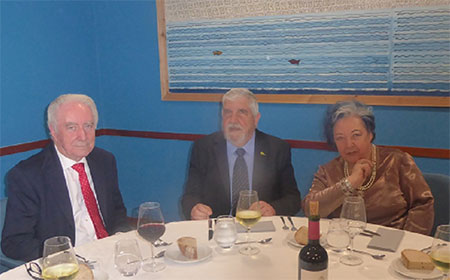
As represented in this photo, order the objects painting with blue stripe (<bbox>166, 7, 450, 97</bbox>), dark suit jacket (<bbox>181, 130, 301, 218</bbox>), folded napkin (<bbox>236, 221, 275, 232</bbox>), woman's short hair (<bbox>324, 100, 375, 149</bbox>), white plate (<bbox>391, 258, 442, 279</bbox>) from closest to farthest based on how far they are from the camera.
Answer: white plate (<bbox>391, 258, 442, 279</bbox>), folded napkin (<bbox>236, 221, 275, 232</bbox>), woman's short hair (<bbox>324, 100, 375, 149</bbox>), dark suit jacket (<bbox>181, 130, 301, 218</bbox>), painting with blue stripe (<bbox>166, 7, 450, 97</bbox>)

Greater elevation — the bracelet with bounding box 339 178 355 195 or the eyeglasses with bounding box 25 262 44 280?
the bracelet with bounding box 339 178 355 195

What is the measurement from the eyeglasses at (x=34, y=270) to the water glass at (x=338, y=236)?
0.95 m

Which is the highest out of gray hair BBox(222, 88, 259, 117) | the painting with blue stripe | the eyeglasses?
the painting with blue stripe

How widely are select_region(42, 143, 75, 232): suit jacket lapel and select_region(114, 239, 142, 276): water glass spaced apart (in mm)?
742

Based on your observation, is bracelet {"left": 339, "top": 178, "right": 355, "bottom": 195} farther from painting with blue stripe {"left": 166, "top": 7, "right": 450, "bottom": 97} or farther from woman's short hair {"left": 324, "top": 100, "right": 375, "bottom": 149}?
painting with blue stripe {"left": 166, "top": 7, "right": 450, "bottom": 97}

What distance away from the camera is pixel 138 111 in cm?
384

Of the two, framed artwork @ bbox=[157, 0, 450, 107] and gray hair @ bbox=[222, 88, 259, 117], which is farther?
framed artwork @ bbox=[157, 0, 450, 107]

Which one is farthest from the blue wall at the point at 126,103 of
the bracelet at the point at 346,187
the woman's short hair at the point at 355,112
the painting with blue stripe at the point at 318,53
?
the bracelet at the point at 346,187

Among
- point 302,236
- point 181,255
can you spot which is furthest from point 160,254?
point 302,236

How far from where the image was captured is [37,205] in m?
1.95

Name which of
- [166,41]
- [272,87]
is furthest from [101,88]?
[272,87]

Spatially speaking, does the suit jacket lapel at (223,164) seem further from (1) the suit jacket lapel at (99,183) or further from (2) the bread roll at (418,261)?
Answer: (2) the bread roll at (418,261)

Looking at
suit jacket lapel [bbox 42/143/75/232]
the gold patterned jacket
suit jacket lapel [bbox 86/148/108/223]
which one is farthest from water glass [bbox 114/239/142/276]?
the gold patterned jacket

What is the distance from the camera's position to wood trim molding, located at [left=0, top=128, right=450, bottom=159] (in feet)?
9.17
